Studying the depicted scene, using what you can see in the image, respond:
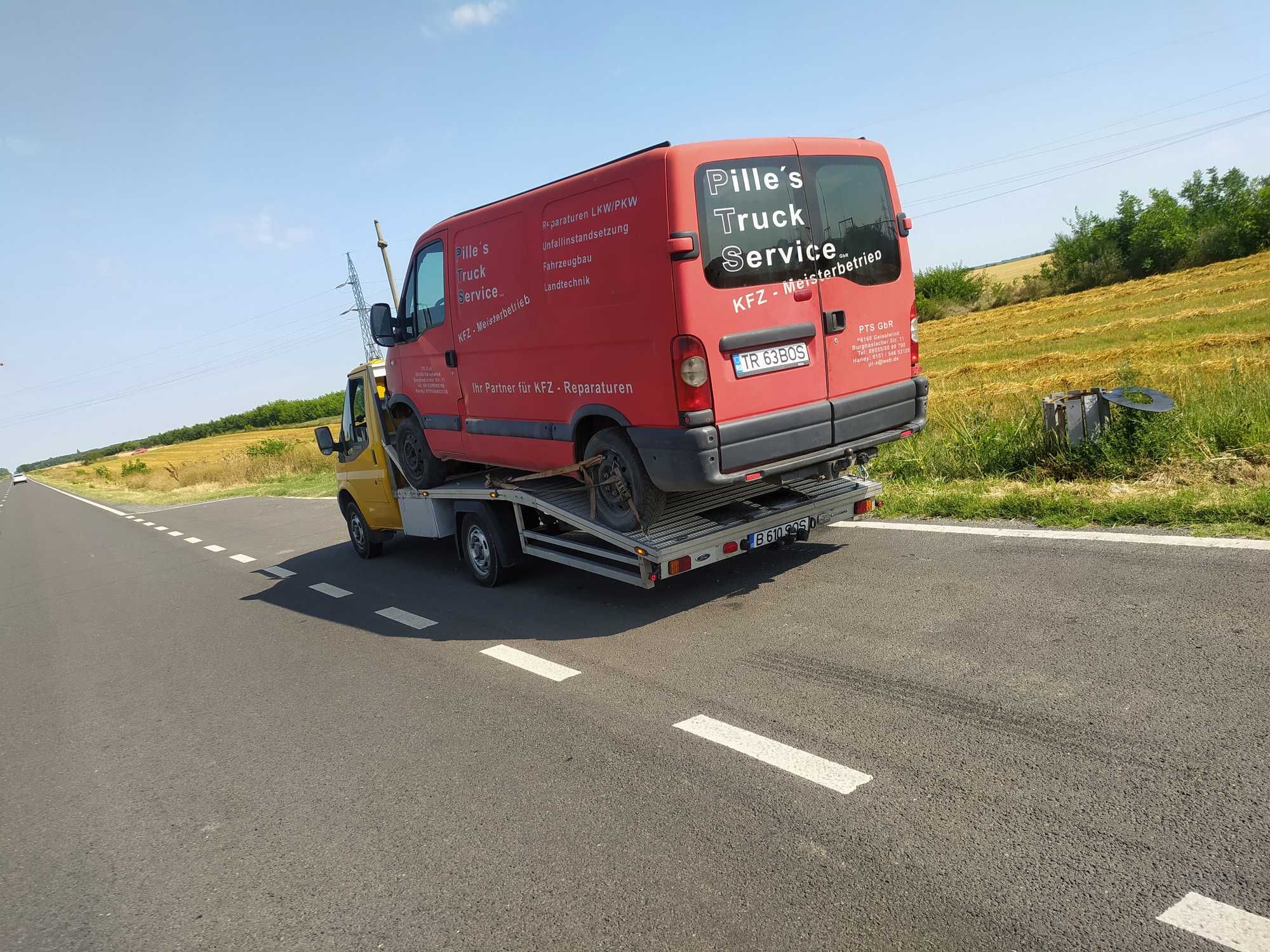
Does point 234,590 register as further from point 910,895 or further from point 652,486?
point 910,895

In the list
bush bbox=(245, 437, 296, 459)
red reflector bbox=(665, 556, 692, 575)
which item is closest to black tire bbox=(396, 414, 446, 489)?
red reflector bbox=(665, 556, 692, 575)

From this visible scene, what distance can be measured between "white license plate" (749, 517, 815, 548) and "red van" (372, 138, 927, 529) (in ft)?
1.40

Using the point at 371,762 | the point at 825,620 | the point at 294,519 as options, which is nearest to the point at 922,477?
the point at 825,620

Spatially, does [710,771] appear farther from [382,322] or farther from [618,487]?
[382,322]

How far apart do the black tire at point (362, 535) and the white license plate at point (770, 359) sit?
6.07 meters

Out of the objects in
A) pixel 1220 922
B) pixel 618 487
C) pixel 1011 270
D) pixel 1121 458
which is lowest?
pixel 1220 922

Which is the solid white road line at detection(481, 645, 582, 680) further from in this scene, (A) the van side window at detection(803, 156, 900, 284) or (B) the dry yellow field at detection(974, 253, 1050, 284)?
(B) the dry yellow field at detection(974, 253, 1050, 284)

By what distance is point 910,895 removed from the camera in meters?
2.73

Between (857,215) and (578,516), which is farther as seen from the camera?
(578,516)

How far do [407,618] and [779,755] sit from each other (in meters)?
4.27

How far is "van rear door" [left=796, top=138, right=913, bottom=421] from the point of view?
19.1 feet

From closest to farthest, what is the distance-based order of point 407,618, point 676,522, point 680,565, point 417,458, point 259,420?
point 680,565 → point 676,522 → point 407,618 → point 417,458 → point 259,420

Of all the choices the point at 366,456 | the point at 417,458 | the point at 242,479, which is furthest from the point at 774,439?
the point at 242,479

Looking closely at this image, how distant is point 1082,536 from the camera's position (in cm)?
611
